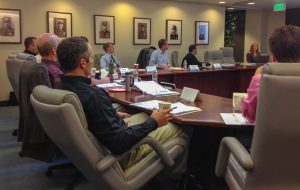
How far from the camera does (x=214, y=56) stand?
8.29 meters

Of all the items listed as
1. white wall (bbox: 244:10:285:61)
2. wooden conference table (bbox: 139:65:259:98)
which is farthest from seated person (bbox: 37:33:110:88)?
white wall (bbox: 244:10:285:61)

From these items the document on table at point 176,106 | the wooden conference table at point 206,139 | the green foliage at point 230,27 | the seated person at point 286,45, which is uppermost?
the green foliage at point 230,27

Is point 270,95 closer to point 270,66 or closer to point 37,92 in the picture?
point 270,66

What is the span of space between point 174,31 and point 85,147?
7.71 meters

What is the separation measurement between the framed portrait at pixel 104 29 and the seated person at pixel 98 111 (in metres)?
6.00

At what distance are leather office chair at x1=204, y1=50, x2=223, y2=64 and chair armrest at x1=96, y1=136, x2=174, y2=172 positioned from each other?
6388mm

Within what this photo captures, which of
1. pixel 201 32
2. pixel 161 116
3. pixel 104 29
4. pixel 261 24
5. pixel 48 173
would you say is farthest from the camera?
pixel 261 24

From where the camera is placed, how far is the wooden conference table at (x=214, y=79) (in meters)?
5.62

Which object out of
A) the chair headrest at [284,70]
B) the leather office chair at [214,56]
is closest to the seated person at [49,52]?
the chair headrest at [284,70]

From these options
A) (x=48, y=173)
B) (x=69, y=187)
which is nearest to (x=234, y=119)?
(x=69, y=187)

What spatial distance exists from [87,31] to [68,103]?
6281mm

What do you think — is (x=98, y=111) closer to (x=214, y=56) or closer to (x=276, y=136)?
(x=276, y=136)

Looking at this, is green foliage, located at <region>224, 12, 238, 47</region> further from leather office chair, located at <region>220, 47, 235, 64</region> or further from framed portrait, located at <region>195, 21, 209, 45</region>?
Result: leather office chair, located at <region>220, 47, 235, 64</region>

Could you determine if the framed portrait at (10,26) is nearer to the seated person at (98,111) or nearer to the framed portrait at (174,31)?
the framed portrait at (174,31)
